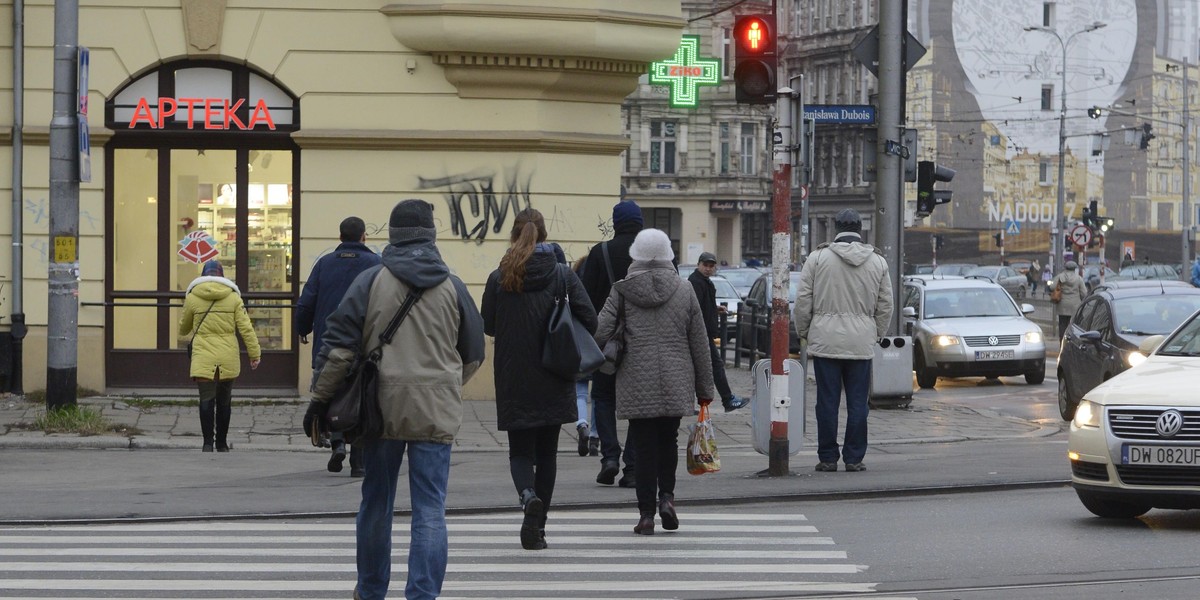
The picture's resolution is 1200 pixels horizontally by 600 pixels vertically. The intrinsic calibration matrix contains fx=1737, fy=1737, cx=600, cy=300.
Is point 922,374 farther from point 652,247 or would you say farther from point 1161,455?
point 652,247

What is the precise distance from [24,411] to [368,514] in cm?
1044

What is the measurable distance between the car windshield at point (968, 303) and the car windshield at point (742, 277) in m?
14.9

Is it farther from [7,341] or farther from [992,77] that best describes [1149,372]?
[992,77]

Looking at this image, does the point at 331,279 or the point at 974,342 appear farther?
the point at 974,342

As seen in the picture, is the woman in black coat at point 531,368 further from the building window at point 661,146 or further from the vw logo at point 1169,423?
the building window at point 661,146

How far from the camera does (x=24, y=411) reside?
16.4m

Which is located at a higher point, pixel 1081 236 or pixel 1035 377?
pixel 1081 236

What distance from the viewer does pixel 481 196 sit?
18.0 meters

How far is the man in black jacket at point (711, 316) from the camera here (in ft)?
37.0

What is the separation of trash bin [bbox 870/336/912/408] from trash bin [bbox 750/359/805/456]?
6.38m

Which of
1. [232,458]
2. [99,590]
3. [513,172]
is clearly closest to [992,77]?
[513,172]

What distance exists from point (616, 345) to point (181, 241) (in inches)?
385

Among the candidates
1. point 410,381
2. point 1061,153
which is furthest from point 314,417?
point 1061,153

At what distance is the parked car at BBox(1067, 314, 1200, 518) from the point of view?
899cm
